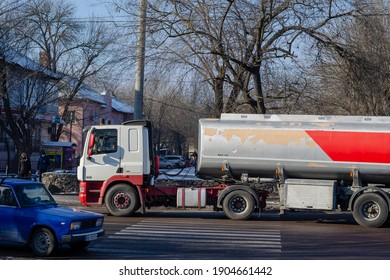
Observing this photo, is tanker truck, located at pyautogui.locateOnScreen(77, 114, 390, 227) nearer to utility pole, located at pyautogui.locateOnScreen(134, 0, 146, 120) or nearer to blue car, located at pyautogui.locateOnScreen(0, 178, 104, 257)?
utility pole, located at pyautogui.locateOnScreen(134, 0, 146, 120)

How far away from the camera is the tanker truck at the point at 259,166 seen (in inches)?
739

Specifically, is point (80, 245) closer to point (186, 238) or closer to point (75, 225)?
point (75, 225)

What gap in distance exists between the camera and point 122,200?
20.1m

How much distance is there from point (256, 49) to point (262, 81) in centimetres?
248

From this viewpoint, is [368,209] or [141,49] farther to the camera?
[141,49]

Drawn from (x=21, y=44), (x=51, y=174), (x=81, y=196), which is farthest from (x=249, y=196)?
(x=21, y=44)

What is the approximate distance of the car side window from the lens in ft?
41.3

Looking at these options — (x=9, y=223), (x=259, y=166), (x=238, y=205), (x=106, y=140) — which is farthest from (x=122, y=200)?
(x=9, y=223)

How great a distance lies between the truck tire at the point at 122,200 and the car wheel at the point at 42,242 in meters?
7.77

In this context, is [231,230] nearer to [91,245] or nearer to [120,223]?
[120,223]

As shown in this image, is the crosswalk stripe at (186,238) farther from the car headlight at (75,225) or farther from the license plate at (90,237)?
the car headlight at (75,225)

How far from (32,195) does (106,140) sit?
734 cm

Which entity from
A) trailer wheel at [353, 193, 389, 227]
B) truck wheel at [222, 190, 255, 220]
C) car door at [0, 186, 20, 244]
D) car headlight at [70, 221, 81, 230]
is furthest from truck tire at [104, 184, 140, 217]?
car headlight at [70, 221, 81, 230]

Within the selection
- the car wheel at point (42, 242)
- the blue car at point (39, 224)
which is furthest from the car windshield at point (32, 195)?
the car wheel at point (42, 242)
